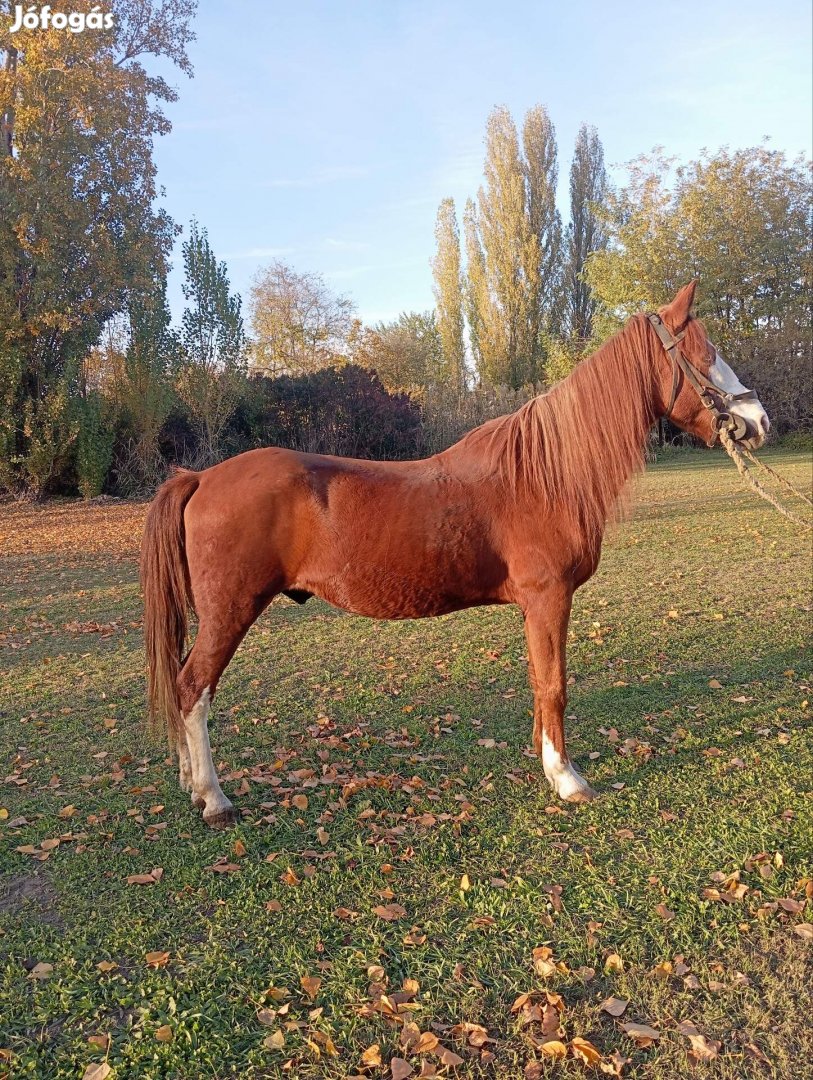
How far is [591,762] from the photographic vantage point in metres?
3.98

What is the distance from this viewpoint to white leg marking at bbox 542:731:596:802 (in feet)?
11.6

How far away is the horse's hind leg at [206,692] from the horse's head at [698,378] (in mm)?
2413

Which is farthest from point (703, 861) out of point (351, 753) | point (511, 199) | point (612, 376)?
point (511, 199)

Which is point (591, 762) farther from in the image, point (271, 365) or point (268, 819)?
point (271, 365)

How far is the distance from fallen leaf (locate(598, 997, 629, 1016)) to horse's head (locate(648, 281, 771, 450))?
8.29 ft

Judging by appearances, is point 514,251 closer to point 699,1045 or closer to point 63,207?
point 63,207

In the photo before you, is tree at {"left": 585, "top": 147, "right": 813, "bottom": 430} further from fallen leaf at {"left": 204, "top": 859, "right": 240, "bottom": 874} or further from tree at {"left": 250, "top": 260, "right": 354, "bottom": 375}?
fallen leaf at {"left": 204, "top": 859, "right": 240, "bottom": 874}

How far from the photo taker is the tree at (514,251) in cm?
3453

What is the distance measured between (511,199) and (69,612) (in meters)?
33.8

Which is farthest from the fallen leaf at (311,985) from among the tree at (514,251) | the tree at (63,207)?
the tree at (514,251)

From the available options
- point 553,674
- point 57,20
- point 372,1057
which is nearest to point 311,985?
point 372,1057

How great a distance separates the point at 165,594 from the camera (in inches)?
141

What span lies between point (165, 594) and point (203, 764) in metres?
0.87

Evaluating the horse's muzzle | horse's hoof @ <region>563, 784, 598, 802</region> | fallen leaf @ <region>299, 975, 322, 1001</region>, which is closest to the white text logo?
the horse's muzzle
